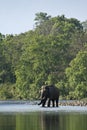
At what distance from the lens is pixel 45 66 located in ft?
349

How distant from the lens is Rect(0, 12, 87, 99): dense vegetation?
317ft

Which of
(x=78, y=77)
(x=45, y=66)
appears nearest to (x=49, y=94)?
(x=78, y=77)

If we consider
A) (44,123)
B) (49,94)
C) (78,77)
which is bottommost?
(44,123)

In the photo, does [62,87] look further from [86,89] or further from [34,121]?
[34,121]

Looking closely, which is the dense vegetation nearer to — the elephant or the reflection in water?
the elephant

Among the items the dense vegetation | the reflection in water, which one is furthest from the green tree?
the reflection in water

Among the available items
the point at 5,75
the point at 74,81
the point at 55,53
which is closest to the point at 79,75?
the point at 74,81

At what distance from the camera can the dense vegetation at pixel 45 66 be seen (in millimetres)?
96750

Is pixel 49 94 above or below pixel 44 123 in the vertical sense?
above

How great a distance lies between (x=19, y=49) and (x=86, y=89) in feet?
116

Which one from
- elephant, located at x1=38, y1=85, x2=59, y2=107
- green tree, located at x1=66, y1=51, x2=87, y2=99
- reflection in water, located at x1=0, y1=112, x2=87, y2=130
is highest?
green tree, located at x1=66, y1=51, x2=87, y2=99

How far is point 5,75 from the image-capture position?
12006 cm

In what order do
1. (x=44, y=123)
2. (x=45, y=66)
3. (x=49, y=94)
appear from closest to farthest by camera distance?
(x=44, y=123) < (x=49, y=94) < (x=45, y=66)

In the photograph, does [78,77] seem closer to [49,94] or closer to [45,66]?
[45,66]
